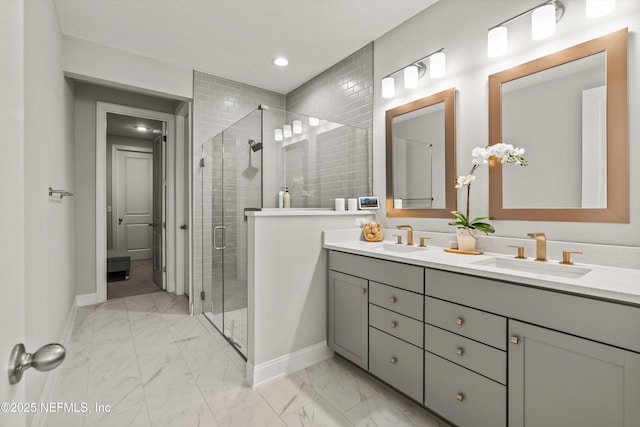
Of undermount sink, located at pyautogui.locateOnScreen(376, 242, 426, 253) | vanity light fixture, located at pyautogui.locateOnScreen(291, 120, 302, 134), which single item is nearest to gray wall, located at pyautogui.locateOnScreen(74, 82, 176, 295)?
vanity light fixture, located at pyautogui.locateOnScreen(291, 120, 302, 134)

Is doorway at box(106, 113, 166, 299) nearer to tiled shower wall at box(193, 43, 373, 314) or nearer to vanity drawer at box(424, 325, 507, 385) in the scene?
tiled shower wall at box(193, 43, 373, 314)

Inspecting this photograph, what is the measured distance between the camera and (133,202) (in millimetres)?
6590

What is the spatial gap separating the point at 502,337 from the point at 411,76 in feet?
6.42

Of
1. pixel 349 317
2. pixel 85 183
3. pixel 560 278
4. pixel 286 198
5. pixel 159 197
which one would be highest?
pixel 85 183

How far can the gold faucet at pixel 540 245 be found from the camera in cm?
162

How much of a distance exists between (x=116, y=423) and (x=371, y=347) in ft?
5.02

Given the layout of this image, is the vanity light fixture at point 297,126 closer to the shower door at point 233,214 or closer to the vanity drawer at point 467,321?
the shower door at point 233,214

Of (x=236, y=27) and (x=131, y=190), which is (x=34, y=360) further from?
(x=131, y=190)

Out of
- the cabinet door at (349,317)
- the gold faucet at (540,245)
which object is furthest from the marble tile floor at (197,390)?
the gold faucet at (540,245)

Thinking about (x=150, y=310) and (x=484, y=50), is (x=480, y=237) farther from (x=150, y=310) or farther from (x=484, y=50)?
(x=150, y=310)

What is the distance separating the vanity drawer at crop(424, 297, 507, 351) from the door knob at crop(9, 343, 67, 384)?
1523mm

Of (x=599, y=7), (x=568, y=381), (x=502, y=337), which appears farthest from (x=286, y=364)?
(x=599, y=7)

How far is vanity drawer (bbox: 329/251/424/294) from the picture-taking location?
5.58 feet

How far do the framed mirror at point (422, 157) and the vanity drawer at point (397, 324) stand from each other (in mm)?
885
